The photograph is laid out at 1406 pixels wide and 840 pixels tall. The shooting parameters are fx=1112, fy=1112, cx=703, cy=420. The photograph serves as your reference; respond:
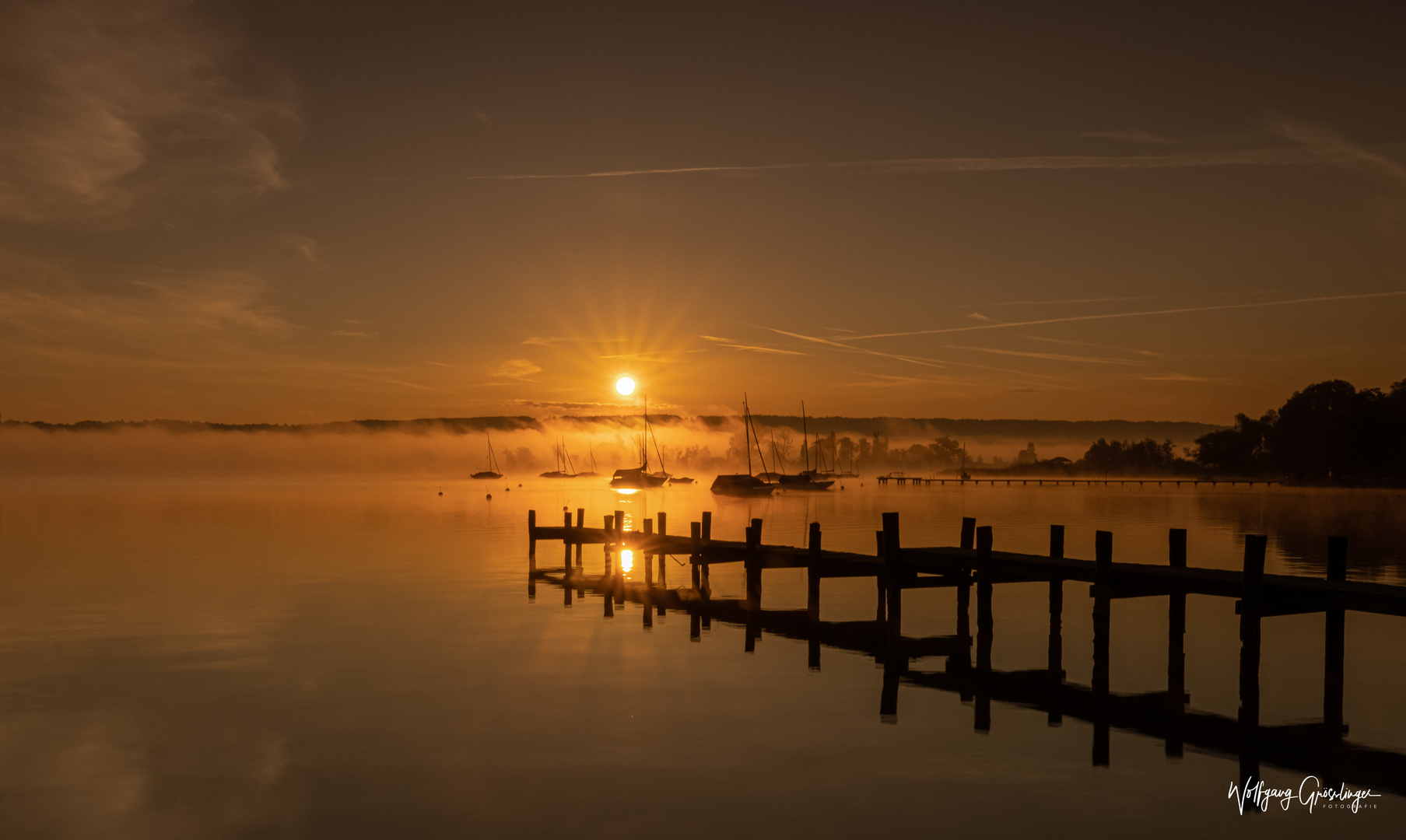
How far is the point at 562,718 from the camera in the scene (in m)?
19.8

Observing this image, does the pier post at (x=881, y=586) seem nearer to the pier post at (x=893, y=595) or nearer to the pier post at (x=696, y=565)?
the pier post at (x=893, y=595)

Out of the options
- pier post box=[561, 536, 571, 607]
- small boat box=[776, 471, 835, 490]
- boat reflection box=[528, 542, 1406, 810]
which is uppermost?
boat reflection box=[528, 542, 1406, 810]

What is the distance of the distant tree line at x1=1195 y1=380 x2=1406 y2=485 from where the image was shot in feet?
497

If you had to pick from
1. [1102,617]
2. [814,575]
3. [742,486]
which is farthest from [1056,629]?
[742,486]

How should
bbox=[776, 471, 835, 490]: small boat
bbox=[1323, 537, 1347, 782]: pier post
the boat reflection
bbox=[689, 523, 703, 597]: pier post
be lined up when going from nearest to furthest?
the boat reflection → bbox=[1323, 537, 1347, 782]: pier post → bbox=[689, 523, 703, 597]: pier post → bbox=[776, 471, 835, 490]: small boat

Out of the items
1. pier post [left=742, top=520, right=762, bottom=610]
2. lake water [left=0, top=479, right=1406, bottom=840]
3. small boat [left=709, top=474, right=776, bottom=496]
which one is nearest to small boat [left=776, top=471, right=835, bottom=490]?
small boat [left=709, top=474, right=776, bottom=496]

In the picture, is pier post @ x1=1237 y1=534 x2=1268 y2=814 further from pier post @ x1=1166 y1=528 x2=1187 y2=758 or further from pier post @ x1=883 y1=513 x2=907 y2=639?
pier post @ x1=883 y1=513 x2=907 y2=639

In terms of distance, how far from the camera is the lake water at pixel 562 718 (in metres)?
14.5

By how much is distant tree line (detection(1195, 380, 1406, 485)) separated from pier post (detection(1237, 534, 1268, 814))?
511ft

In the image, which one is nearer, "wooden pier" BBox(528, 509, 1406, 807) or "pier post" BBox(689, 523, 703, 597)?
"wooden pier" BBox(528, 509, 1406, 807)

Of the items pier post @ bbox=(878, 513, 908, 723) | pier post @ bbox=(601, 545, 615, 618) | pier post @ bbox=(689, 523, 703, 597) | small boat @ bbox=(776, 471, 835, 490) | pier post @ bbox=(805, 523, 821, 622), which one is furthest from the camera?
small boat @ bbox=(776, 471, 835, 490)

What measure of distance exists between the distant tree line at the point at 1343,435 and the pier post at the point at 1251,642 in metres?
156

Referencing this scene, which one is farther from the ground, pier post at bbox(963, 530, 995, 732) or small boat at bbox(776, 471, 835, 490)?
pier post at bbox(963, 530, 995, 732)

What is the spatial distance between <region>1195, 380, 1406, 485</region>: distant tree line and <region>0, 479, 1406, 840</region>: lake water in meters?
126
